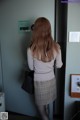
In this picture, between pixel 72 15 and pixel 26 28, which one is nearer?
pixel 72 15

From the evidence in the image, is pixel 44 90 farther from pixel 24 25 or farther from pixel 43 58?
pixel 24 25

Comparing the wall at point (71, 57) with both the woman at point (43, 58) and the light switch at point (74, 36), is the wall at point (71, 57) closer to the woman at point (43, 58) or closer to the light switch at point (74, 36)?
the light switch at point (74, 36)

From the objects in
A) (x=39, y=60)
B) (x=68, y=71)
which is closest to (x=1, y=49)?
(x=39, y=60)


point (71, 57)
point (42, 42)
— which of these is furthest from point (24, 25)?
point (71, 57)

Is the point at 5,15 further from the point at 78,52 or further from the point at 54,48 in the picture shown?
the point at 78,52

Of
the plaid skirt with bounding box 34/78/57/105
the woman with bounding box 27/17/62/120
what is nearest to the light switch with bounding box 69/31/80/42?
the woman with bounding box 27/17/62/120

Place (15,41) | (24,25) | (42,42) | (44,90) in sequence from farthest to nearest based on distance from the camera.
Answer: (15,41) < (24,25) < (44,90) < (42,42)

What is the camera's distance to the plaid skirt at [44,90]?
186cm

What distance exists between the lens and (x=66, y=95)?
210 centimetres

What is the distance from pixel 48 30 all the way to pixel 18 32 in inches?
27.2

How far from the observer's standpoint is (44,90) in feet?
6.14

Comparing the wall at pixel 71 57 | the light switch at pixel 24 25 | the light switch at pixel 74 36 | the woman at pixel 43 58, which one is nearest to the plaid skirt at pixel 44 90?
the woman at pixel 43 58

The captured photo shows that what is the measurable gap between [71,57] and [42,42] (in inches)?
17.1

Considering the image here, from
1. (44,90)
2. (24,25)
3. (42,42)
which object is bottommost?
(44,90)
